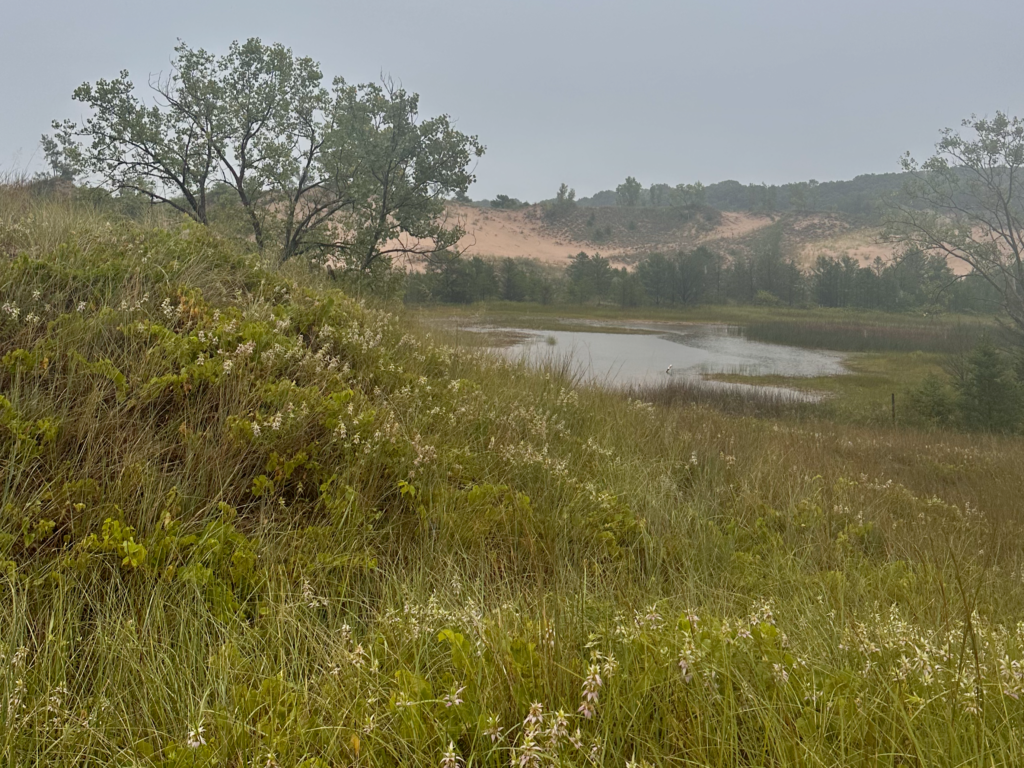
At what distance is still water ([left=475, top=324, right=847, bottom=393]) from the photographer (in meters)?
30.3

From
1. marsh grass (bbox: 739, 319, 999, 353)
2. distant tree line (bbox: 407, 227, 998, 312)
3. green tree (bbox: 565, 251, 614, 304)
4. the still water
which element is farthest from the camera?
green tree (bbox: 565, 251, 614, 304)

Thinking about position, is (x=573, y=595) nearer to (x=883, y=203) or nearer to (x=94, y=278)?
(x=94, y=278)

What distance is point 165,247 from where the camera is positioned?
18.6ft

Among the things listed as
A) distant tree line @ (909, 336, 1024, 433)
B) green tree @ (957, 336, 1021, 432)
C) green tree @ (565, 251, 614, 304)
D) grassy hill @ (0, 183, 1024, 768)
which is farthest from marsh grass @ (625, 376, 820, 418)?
green tree @ (565, 251, 614, 304)

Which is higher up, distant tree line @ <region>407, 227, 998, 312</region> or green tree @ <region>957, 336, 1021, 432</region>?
distant tree line @ <region>407, 227, 998, 312</region>

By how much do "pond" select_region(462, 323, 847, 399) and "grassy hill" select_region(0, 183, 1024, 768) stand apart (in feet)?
59.7

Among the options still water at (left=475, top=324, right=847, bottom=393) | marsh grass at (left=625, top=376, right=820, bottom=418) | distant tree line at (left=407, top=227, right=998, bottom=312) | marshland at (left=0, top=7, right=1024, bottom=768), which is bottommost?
marsh grass at (left=625, top=376, right=820, bottom=418)

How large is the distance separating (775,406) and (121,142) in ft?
86.8

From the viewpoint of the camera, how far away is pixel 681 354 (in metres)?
40.3

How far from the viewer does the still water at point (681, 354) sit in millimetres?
30305

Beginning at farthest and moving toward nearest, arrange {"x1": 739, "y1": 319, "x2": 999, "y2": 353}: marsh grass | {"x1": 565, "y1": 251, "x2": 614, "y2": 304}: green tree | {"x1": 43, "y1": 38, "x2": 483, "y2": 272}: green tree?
{"x1": 565, "y1": 251, "x2": 614, "y2": 304}: green tree
{"x1": 739, "y1": 319, "x2": 999, "y2": 353}: marsh grass
{"x1": 43, "y1": 38, "x2": 483, "y2": 272}: green tree

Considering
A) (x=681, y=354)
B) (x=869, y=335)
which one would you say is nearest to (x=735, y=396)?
(x=681, y=354)

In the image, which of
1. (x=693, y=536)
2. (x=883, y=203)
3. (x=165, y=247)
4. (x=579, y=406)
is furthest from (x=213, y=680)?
(x=883, y=203)

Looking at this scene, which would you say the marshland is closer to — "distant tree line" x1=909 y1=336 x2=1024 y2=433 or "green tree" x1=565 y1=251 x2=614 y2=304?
"distant tree line" x1=909 y1=336 x2=1024 y2=433
